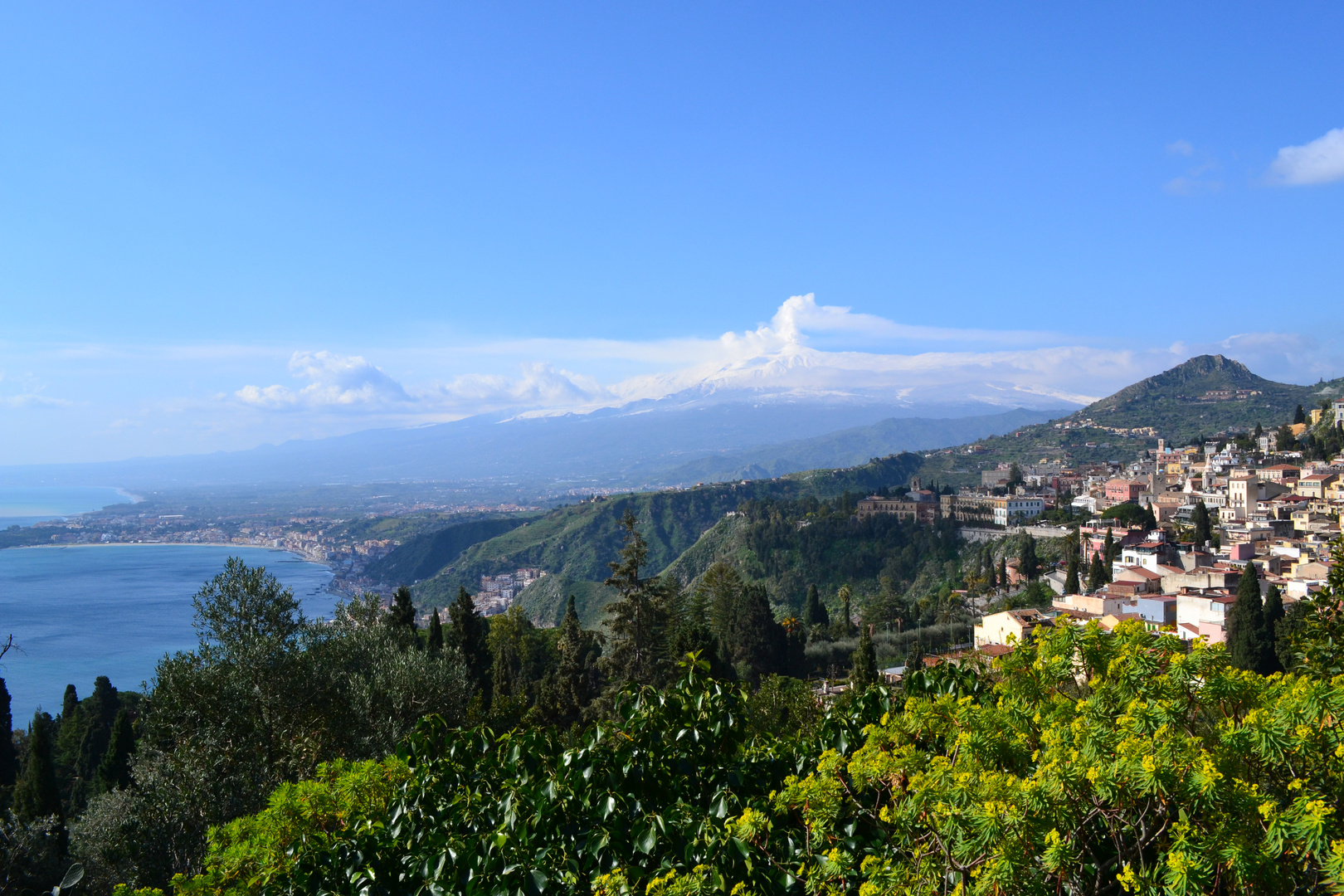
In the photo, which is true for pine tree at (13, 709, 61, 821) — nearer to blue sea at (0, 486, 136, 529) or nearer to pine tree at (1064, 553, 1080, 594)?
pine tree at (1064, 553, 1080, 594)

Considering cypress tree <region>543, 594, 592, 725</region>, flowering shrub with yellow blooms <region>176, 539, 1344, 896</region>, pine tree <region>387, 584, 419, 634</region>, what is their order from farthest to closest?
pine tree <region>387, 584, 419, 634</region> → cypress tree <region>543, 594, 592, 725</region> → flowering shrub with yellow blooms <region>176, 539, 1344, 896</region>

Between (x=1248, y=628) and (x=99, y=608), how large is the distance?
2721 inches

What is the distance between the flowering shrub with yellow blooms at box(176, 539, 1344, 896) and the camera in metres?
2.55

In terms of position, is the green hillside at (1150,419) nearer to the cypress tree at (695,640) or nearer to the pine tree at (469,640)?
the cypress tree at (695,640)

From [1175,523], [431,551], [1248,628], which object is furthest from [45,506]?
[1248,628]

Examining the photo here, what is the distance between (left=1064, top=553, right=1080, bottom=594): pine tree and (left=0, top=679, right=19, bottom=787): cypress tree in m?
39.3

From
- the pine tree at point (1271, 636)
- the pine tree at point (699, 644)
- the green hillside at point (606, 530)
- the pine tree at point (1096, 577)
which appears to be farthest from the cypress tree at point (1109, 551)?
the green hillside at point (606, 530)

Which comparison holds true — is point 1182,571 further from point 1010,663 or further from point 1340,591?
point 1010,663

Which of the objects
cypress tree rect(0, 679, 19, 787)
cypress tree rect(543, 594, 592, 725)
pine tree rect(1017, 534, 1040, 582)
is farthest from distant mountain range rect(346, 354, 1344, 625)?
cypress tree rect(0, 679, 19, 787)

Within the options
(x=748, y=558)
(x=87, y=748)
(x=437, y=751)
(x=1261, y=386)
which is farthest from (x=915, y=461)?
(x=437, y=751)

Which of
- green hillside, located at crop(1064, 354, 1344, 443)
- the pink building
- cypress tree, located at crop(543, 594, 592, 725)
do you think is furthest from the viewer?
green hillside, located at crop(1064, 354, 1344, 443)

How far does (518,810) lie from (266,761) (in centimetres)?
847

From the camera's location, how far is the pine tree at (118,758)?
687 inches

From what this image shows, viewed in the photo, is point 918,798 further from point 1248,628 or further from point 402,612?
point 1248,628
